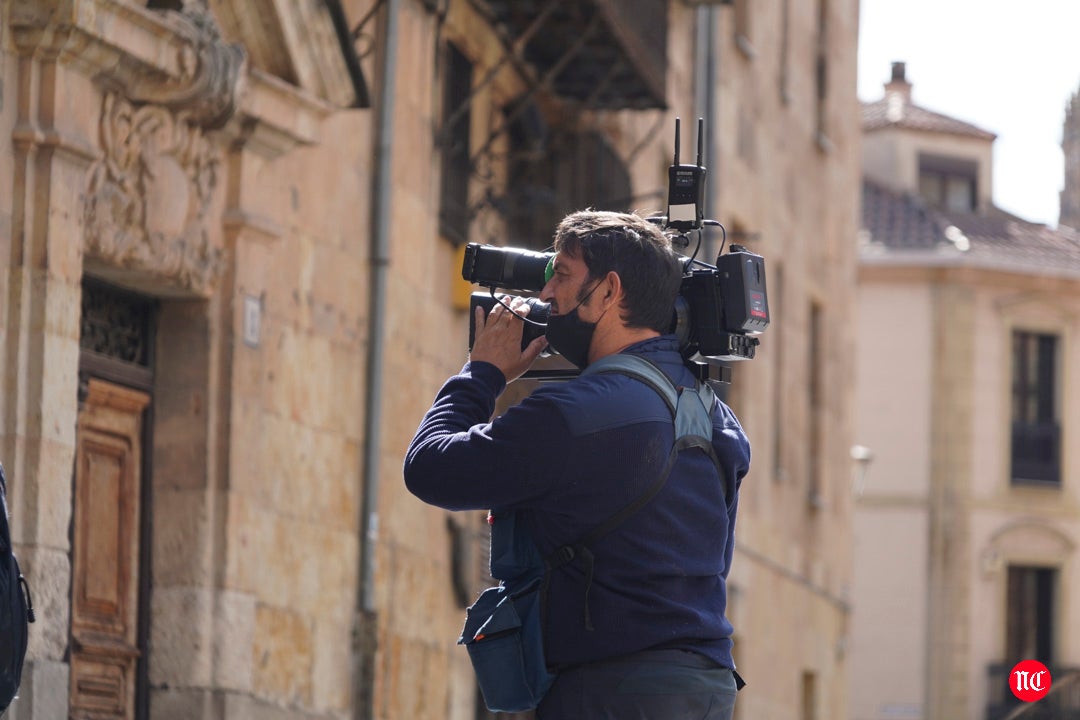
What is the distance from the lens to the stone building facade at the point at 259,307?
8523 millimetres

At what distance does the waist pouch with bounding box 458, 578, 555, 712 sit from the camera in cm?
529

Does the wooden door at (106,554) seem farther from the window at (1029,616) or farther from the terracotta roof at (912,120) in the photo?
the terracotta roof at (912,120)

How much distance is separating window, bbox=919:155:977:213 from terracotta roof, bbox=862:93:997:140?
0.59 meters

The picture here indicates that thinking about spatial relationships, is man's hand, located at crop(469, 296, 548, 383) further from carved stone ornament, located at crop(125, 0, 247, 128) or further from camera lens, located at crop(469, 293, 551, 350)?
carved stone ornament, located at crop(125, 0, 247, 128)

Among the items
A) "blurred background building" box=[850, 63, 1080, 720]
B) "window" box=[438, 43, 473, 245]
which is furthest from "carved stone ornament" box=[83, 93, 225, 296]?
"blurred background building" box=[850, 63, 1080, 720]

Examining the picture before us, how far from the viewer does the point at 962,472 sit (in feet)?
125

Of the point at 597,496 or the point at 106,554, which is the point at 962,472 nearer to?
the point at 106,554

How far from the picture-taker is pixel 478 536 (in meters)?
14.0

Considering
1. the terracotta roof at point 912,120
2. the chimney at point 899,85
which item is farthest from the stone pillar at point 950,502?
the chimney at point 899,85

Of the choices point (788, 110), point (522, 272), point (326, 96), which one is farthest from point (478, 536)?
point (788, 110)

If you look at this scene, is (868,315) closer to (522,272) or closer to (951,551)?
(951,551)

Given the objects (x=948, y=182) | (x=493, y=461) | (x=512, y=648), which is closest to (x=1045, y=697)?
(x=948, y=182)

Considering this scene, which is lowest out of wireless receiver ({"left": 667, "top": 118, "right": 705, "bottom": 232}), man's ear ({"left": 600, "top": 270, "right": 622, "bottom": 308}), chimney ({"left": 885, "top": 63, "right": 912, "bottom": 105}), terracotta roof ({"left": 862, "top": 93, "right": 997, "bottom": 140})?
man's ear ({"left": 600, "top": 270, "right": 622, "bottom": 308})

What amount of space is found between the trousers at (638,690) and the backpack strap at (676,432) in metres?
0.11
